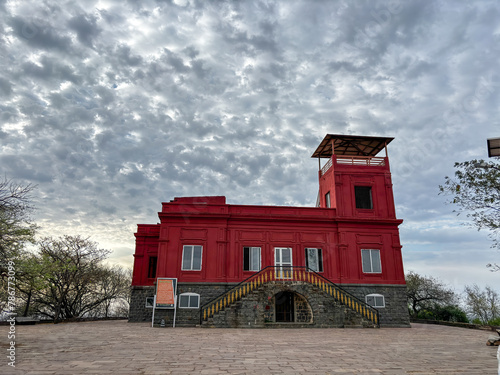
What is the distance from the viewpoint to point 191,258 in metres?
21.7

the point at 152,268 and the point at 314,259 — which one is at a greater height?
the point at 314,259

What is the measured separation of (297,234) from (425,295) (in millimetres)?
19236

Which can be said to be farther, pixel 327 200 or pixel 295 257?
pixel 327 200

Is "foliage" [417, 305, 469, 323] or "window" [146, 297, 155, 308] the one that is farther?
"foliage" [417, 305, 469, 323]

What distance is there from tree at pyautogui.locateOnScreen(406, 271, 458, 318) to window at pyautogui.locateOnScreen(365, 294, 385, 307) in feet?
41.7

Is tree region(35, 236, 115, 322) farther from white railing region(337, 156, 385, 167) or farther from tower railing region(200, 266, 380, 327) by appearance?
white railing region(337, 156, 385, 167)

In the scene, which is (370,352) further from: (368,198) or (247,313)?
(368,198)

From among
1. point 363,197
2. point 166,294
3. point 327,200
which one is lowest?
point 166,294

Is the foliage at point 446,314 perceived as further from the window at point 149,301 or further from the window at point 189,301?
the window at point 149,301

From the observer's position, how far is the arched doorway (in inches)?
819

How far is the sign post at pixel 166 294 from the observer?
65.3ft

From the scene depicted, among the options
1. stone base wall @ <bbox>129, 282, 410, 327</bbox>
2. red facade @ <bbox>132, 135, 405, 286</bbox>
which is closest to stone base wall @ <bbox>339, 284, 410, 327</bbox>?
stone base wall @ <bbox>129, 282, 410, 327</bbox>

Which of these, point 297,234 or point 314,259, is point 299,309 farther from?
point 297,234

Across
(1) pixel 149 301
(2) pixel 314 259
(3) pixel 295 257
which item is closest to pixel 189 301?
(1) pixel 149 301
